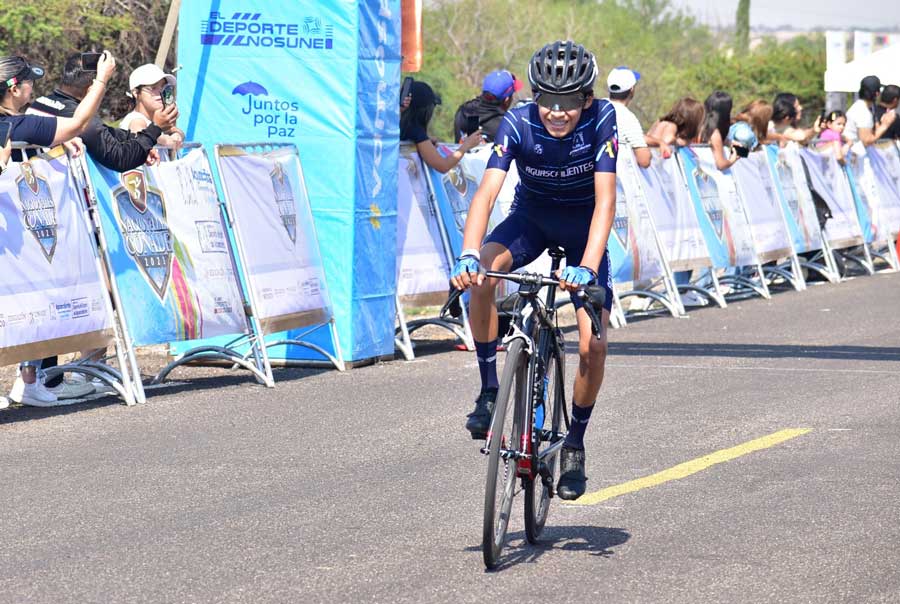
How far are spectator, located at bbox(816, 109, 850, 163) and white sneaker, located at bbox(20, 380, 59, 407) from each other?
42.2 feet

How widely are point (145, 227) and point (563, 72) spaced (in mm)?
4796

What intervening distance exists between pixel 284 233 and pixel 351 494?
15.1 feet

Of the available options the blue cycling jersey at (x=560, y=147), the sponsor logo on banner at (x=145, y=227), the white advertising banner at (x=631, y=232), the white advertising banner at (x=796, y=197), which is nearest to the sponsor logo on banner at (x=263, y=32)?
the sponsor logo on banner at (x=145, y=227)

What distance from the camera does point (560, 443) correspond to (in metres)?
6.71

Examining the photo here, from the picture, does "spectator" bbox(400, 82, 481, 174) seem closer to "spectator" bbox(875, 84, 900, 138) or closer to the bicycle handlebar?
the bicycle handlebar

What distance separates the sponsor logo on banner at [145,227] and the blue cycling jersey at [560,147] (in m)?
4.37

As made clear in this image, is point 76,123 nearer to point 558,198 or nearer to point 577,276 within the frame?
point 558,198

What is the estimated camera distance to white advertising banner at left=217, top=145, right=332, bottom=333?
11.5 meters

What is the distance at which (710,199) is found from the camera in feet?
56.5

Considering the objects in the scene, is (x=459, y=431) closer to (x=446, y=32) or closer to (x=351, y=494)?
(x=351, y=494)

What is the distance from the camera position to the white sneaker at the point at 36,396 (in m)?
10.3

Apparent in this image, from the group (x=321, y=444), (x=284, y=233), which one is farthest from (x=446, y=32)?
(x=321, y=444)

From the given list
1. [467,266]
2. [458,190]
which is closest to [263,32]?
[458,190]

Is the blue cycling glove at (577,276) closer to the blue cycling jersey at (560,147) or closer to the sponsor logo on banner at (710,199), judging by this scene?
the blue cycling jersey at (560,147)
